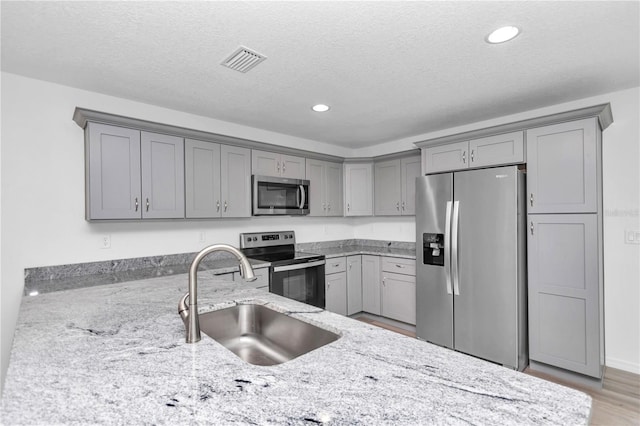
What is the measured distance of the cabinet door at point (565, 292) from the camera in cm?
246

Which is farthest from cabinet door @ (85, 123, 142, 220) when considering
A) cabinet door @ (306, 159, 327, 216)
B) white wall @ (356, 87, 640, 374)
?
white wall @ (356, 87, 640, 374)

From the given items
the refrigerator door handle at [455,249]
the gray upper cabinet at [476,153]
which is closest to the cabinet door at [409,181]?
the gray upper cabinet at [476,153]

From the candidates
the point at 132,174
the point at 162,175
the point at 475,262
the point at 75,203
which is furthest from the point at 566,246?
the point at 75,203

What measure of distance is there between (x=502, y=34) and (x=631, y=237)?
2135mm

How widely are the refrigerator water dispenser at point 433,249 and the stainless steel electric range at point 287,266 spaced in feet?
3.69

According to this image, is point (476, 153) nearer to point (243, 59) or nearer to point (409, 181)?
point (409, 181)

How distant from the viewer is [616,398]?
233 centimetres

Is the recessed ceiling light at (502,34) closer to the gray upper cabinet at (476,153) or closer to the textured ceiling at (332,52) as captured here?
the textured ceiling at (332,52)

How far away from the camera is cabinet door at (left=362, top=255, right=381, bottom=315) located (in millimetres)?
3986

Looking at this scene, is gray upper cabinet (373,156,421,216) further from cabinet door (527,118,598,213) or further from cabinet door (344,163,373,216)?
cabinet door (527,118,598,213)

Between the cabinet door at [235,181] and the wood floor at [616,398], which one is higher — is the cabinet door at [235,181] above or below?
above

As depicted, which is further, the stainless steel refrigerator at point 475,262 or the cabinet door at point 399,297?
the cabinet door at point 399,297

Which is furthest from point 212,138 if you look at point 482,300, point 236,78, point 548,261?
point 548,261

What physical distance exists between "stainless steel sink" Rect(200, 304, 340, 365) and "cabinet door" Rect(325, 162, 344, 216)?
2.65 metres
